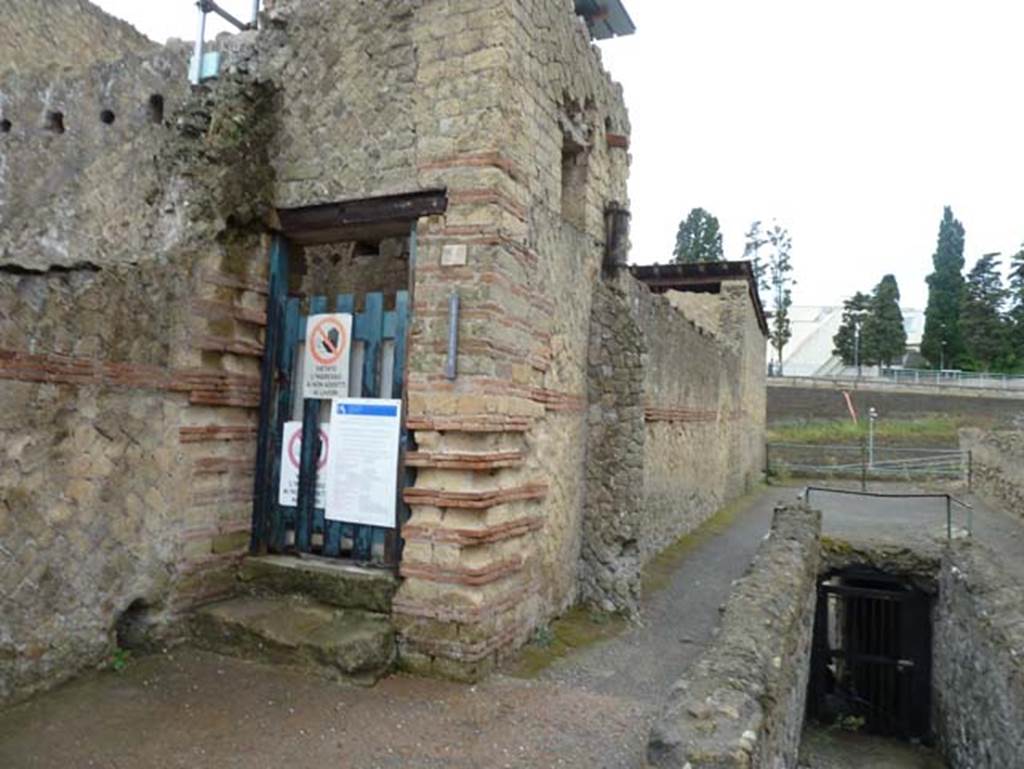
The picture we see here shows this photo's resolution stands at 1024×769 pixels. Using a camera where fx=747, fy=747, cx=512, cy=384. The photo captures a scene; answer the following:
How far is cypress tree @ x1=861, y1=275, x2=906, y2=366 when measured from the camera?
141 feet

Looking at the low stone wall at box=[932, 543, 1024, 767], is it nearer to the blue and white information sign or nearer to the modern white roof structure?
the blue and white information sign

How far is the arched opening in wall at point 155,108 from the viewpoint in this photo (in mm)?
6160

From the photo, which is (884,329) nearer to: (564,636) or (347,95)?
(564,636)

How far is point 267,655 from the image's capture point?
478 centimetres

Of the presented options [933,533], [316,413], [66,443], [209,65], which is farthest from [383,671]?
[933,533]

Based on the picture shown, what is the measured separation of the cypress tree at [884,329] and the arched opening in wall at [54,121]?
4423cm

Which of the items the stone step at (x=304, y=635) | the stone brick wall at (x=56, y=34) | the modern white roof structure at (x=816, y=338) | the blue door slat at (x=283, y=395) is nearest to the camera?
Result: the stone step at (x=304, y=635)

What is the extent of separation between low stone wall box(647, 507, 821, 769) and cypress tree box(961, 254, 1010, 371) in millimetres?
39748

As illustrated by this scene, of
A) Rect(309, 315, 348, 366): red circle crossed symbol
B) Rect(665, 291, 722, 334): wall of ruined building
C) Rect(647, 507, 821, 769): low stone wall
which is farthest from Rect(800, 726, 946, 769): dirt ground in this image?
Rect(665, 291, 722, 334): wall of ruined building

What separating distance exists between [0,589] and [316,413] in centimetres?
223

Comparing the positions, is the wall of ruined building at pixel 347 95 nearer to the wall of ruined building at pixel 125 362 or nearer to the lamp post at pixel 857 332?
the wall of ruined building at pixel 125 362

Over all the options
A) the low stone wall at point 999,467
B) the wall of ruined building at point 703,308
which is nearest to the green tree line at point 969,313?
the low stone wall at point 999,467

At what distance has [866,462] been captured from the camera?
23.5 metres

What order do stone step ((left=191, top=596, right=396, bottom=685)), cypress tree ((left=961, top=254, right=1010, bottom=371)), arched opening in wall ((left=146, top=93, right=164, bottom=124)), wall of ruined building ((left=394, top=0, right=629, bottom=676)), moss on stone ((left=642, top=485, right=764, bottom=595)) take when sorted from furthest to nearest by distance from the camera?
cypress tree ((left=961, top=254, right=1010, bottom=371)) → moss on stone ((left=642, top=485, right=764, bottom=595)) → arched opening in wall ((left=146, top=93, right=164, bottom=124)) → wall of ruined building ((left=394, top=0, right=629, bottom=676)) → stone step ((left=191, top=596, right=396, bottom=685))
